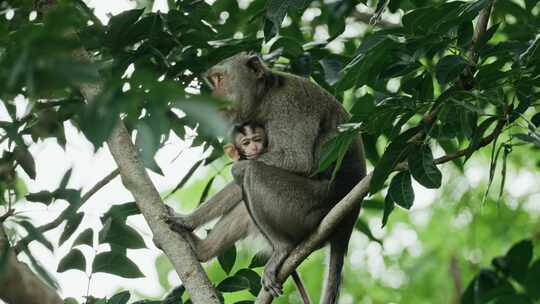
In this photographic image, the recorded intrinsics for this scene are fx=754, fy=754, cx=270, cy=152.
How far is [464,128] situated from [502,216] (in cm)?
1030

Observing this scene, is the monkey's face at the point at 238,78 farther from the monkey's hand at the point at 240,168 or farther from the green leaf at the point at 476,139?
the green leaf at the point at 476,139

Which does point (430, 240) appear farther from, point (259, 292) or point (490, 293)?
point (490, 293)

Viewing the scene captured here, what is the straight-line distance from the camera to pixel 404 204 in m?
4.42

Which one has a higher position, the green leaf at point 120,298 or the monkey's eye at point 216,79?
the green leaf at point 120,298

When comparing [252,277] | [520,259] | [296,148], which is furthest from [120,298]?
[520,259]

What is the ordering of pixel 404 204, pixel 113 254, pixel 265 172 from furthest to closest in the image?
pixel 265 172
pixel 113 254
pixel 404 204

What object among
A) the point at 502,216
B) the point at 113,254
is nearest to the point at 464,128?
the point at 113,254

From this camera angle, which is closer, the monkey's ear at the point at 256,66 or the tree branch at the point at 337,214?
the tree branch at the point at 337,214

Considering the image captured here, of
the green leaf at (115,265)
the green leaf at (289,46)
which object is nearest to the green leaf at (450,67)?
the green leaf at (289,46)

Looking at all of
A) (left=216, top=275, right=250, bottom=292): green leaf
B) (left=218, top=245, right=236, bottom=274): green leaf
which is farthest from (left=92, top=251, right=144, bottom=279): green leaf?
(left=218, top=245, right=236, bottom=274): green leaf

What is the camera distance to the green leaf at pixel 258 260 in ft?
19.8

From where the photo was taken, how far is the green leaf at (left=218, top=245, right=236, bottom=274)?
585cm

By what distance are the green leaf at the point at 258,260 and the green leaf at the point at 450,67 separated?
7.70 ft

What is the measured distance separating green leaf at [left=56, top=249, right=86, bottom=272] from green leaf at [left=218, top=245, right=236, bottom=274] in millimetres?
1357
